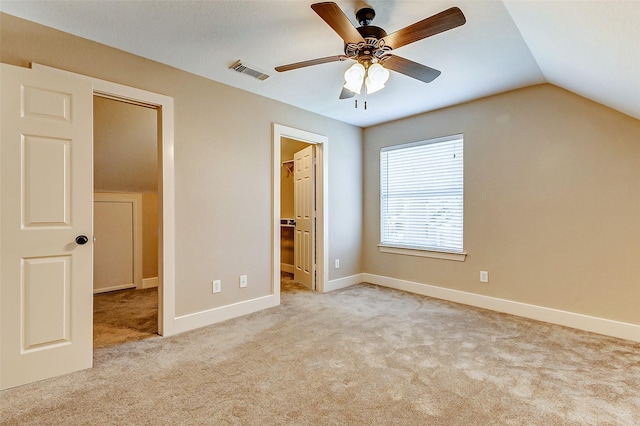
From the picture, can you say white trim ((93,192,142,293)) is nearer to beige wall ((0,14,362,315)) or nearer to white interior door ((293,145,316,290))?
beige wall ((0,14,362,315))

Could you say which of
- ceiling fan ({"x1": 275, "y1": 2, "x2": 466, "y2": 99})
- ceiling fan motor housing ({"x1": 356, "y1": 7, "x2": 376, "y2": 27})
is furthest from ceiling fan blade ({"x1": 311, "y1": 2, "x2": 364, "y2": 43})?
ceiling fan motor housing ({"x1": 356, "y1": 7, "x2": 376, "y2": 27})

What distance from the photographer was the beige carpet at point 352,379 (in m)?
1.68

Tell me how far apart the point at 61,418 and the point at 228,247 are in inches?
70.7

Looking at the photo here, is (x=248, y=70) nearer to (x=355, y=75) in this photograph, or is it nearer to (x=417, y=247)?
(x=355, y=75)

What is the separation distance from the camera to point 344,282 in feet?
14.9

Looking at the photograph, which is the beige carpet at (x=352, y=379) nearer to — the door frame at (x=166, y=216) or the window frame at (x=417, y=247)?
the door frame at (x=166, y=216)

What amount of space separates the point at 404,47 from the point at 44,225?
2.89 m

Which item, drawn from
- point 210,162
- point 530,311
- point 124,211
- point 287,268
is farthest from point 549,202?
point 124,211

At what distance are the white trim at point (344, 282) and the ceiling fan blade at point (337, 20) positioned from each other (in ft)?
10.4

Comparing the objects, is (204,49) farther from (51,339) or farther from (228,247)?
(51,339)

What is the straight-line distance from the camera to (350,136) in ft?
15.3

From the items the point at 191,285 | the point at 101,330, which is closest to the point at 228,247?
the point at 191,285

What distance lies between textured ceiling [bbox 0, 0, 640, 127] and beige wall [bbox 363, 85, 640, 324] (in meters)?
0.31

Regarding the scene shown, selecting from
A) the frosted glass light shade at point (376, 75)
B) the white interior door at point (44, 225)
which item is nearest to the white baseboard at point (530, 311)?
the frosted glass light shade at point (376, 75)
